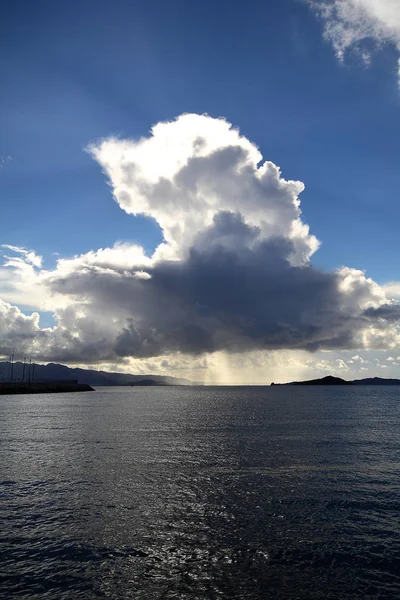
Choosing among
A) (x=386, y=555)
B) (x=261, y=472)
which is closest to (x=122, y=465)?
(x=261, y=472)

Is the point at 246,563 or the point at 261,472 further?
the point at 261,472

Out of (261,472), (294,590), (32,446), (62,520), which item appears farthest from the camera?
(32,446)

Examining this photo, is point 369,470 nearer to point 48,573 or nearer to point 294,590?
point 294,590

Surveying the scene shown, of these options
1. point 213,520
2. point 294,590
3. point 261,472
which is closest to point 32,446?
point 261,472

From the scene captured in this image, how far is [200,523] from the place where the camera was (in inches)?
1162

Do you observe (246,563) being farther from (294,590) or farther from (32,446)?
(32,446)

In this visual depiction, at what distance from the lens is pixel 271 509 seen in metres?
32.3

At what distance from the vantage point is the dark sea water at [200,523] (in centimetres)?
2097

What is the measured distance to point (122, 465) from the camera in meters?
48.3

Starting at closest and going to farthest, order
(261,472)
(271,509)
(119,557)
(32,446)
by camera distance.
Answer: (119,557) → (271,509) → (261,472) → (32,446)

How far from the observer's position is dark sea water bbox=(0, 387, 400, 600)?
68.8 ft

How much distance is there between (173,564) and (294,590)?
665 cm

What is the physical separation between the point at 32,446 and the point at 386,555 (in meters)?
53.3

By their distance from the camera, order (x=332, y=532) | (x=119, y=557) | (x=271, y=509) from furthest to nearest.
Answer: (x=271, y=509), (x=332, y=532), (x=119, y=557)
